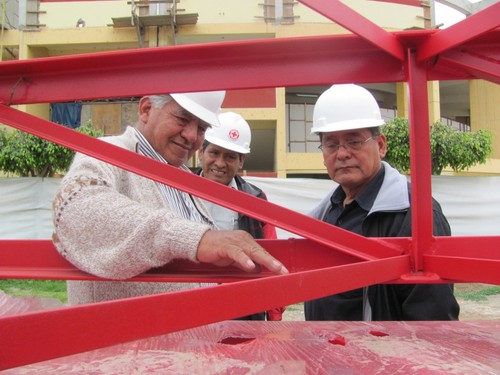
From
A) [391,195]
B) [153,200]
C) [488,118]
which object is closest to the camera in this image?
[153,200]

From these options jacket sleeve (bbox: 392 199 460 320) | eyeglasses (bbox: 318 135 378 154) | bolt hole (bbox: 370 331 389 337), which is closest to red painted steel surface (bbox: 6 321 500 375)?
bolt hole (bbox: 370 331 389 337)

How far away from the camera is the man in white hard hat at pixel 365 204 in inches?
63.8

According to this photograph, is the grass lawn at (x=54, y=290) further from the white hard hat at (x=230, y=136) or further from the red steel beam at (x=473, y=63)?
the red steel beam at (x=473, y=63)

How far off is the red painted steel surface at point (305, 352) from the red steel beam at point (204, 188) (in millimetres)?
196

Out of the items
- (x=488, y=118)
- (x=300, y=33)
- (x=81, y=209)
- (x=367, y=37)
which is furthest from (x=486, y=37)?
(x=488, y=118)

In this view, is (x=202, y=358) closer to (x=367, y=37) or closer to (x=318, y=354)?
(x=318, y=354)

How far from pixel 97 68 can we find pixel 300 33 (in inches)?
462

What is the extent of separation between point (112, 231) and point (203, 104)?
2.79ft

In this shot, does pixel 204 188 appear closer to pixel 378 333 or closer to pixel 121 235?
pixel 121 235

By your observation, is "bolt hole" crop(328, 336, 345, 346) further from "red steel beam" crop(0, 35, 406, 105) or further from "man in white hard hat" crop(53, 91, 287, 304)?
"red steel beam" crop(0, 35, 406, 105)

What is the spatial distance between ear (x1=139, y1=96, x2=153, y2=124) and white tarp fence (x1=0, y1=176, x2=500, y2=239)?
5.94 m

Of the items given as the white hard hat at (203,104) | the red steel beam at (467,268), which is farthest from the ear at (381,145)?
the red steel beam at (467,268)

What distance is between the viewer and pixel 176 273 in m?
1.11

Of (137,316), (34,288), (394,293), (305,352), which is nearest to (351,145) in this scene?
(394,293)
